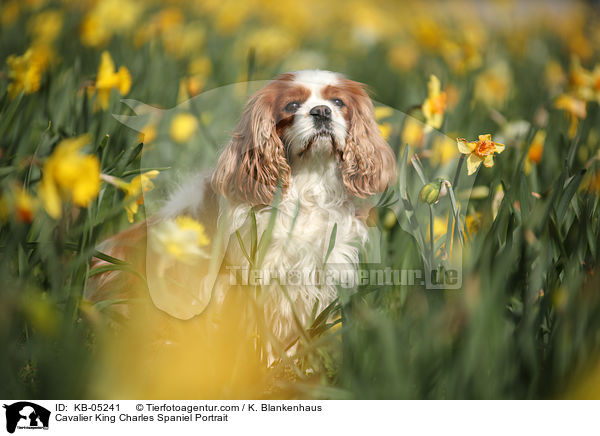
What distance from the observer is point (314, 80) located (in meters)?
1.27

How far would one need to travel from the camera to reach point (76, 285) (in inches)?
49.8

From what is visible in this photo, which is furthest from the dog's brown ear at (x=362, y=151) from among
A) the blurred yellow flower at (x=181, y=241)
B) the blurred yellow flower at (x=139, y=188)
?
the blurred yellow flower at (x=139, y=188)

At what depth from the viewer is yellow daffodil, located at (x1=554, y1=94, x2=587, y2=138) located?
201 cm

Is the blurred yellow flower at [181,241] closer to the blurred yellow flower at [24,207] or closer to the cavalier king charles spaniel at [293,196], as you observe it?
the cavalier king charles spaniel at [293,196]

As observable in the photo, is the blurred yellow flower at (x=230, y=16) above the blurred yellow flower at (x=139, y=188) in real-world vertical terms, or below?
above

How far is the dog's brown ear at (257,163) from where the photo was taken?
4.21 feet

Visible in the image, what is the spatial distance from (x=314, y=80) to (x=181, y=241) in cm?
52

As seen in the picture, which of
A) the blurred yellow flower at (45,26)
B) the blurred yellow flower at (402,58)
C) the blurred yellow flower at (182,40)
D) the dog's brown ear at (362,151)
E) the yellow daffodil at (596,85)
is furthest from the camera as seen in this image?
the blurred yellow flower at (402,58)

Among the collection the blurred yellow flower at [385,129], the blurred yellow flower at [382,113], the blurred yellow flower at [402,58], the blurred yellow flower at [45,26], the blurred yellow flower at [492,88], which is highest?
the blurred yellow flower at [402,58]

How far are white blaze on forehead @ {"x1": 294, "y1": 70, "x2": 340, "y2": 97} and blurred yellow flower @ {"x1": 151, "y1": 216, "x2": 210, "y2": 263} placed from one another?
0.44m

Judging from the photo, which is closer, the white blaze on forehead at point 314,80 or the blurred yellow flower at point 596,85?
the white blaze on forehead at point 314,80

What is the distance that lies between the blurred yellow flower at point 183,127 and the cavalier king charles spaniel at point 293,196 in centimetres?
31

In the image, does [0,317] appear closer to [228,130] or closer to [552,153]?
[228,130]
